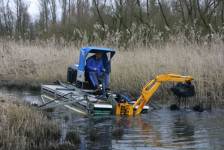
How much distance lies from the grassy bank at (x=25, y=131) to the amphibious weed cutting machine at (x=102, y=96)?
110 inches

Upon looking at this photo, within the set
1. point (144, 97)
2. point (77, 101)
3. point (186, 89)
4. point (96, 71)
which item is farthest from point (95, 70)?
point (186, 89)

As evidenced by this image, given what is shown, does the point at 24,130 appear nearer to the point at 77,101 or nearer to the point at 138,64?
the point at 77,101

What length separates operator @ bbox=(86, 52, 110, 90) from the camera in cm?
1491

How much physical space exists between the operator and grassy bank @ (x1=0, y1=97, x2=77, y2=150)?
4562 millimetres

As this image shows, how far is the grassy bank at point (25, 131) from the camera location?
8828mm

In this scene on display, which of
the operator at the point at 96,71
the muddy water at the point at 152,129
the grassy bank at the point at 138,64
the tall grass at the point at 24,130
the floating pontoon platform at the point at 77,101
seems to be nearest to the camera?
the tall grass at the point at 24,130

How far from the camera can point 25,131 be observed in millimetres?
9367

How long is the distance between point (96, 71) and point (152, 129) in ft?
12.7

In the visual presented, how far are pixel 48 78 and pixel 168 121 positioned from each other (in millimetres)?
9494

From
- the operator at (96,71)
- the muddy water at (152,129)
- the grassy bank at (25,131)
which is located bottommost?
the muddy water at (152,129)

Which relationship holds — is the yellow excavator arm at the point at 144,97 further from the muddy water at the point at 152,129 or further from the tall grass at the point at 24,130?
the tall grass at the point at 24,130

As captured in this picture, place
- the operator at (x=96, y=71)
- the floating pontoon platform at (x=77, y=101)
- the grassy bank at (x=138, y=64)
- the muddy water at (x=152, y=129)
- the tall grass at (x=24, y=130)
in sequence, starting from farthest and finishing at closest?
1. the grassy bank at (x=138, y=64)
2. the operator at (x=96, y=71)
3. the floating pontoon platform at (x=77, y=101)
4. the muddy water at (x=152, y=129)
5. the tall grass at (x=24, y=130)

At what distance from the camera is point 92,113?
42.4 ft

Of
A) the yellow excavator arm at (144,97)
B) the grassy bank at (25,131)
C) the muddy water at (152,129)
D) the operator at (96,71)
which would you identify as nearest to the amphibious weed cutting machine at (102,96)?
the yellow excavator arm at (144,97)
